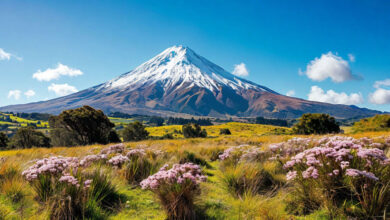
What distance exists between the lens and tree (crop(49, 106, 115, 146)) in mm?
33438

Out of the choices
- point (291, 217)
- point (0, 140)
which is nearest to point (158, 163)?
point (291, 217)

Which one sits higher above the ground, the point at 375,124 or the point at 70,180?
the point at 375,124

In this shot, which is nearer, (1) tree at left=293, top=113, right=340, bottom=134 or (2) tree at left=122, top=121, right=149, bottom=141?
(1) tree at left=293, top=113, right=340, bottom=134

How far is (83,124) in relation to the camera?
113 feet

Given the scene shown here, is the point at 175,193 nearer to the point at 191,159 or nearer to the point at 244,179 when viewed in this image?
the point at 244,179

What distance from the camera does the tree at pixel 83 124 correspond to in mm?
33438

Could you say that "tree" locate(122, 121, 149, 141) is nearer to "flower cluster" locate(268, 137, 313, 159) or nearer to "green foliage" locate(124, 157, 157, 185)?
"flower cluster" locate(268, 137, 313, 159)

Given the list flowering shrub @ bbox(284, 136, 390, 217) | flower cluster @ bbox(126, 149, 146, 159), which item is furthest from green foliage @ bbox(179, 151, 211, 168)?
flowering shrub @ bbox(284, 136, 390, 217)

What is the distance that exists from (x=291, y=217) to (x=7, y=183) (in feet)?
20.0

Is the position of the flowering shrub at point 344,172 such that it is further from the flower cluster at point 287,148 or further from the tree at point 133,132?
the tree at point 133,132

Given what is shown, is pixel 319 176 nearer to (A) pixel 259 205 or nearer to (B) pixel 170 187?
(A) pixel 259 205

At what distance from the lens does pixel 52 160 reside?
15.0 feet

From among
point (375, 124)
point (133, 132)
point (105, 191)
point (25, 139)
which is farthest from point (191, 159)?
point (133, 132)

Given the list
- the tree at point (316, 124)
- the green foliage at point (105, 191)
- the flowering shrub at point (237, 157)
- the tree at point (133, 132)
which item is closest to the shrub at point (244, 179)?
the flowering shrub at point (237, 157)
